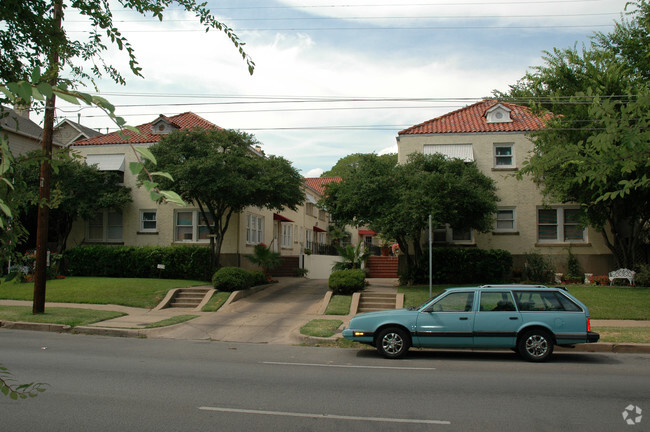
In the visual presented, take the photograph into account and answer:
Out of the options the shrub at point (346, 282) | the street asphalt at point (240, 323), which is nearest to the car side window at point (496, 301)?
the street asphalt at point (240, 323)

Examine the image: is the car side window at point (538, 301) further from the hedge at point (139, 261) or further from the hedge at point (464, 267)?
the hedge at point (139, 261)

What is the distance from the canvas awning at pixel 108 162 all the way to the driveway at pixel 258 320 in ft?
34.5

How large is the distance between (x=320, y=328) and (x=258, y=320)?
2.79 metres

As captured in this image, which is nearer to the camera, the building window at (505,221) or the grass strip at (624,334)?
the grass strip at (624,334)

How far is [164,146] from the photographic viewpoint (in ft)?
74.1

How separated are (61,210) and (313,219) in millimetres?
21501

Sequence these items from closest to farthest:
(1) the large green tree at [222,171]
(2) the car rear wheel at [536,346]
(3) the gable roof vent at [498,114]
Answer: (2) the car rear wheel at [536,346] → (1) the large green tree at [222,171] → (3) the gable roof vent at [498,114]

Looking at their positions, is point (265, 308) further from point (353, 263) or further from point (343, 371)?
point (343, 371)

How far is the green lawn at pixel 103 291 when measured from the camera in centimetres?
1978

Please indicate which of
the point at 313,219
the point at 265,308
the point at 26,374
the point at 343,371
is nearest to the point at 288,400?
the point at 343,371

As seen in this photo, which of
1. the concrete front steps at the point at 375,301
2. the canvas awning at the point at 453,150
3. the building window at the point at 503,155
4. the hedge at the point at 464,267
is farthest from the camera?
the building window at the point at 503,155

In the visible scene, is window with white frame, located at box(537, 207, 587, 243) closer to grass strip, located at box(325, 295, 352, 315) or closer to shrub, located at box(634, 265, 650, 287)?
shrub, located at box(634, 265, 650, 287)

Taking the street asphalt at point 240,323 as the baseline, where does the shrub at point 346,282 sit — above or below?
above

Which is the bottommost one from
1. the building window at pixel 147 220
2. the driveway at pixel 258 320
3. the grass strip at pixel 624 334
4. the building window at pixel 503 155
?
the driveway at pixel 258 320
